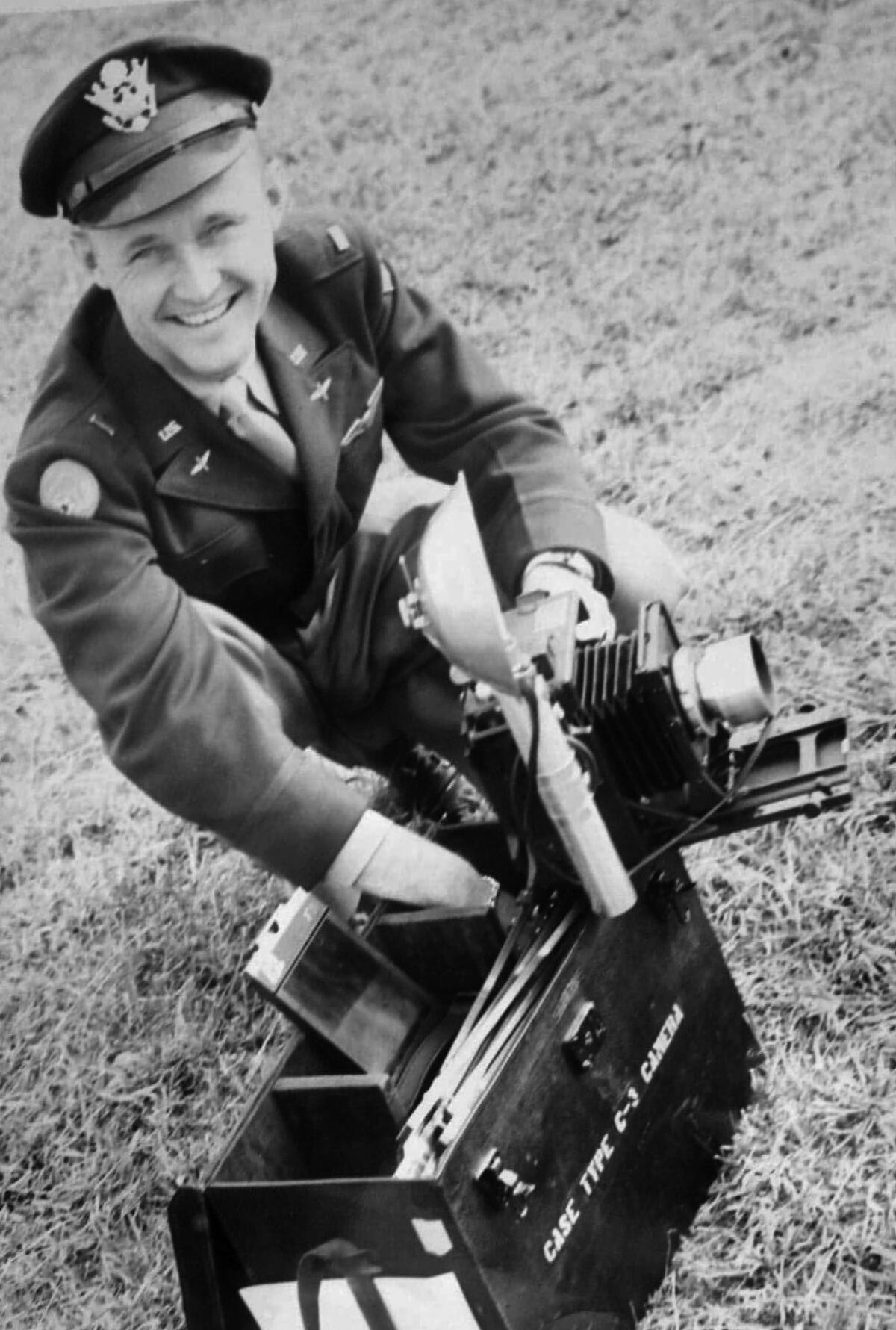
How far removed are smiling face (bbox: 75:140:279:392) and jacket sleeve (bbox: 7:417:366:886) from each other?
11cm

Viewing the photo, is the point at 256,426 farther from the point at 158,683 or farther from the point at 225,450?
the point at 158,683

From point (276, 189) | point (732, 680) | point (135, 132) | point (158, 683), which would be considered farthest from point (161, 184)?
point (732, 680)

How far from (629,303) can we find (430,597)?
129 cm

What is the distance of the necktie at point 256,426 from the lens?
1.23 meters

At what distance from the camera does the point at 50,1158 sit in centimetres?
145

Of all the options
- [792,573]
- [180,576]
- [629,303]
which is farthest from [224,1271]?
[629,303]

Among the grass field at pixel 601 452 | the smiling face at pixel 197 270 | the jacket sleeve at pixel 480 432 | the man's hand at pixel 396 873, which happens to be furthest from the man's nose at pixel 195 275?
the man's hand at pixel 396 873

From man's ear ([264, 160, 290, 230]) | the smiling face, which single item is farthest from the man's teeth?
man's ear ([264, 160, 290, 230])

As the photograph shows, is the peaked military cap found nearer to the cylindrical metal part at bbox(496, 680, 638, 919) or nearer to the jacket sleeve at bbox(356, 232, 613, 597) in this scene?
the jacket sleeve at bbox(356, 232, 613, 597)

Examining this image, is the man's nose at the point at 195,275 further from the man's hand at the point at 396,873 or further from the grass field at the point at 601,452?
the man's hand at the point at 396,873

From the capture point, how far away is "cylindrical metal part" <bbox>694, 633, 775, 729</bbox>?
36.8 inches

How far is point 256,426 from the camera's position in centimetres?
125

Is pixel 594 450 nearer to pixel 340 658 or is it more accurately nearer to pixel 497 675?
pixel 340 658

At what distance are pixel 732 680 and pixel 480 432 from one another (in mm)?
529
